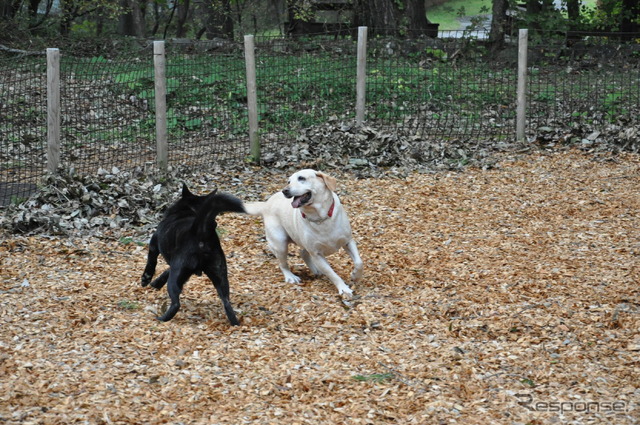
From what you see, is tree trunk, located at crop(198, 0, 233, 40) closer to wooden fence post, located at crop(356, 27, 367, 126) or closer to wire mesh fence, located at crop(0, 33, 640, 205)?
wire mesh fence, located at crop(0, 33, 640, 205)

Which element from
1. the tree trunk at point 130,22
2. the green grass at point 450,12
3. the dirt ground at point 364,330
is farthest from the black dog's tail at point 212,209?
the green grass at point 450,12

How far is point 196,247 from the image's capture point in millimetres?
4871

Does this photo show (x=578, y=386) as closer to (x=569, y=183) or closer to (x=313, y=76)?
(x=569, y=183)

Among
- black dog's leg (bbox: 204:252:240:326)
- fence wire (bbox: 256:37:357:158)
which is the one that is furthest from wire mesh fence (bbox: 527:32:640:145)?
black dog's leg (bbox: 204:252:240:326)

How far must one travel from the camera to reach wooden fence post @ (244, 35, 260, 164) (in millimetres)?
9898

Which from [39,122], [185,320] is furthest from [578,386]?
[39,122]

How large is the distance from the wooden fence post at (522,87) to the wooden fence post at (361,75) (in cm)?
228

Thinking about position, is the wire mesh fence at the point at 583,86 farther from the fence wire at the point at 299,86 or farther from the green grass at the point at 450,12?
the green grass at the point at 450,12

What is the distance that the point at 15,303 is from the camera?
17.8ft

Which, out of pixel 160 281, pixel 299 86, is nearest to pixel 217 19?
pixel 299 86

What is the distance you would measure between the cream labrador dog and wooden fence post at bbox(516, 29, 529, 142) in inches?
241

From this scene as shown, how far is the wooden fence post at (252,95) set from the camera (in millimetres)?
9898

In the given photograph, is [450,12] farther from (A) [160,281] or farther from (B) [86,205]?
(A) [160,281]

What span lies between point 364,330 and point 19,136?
5.84 meters
